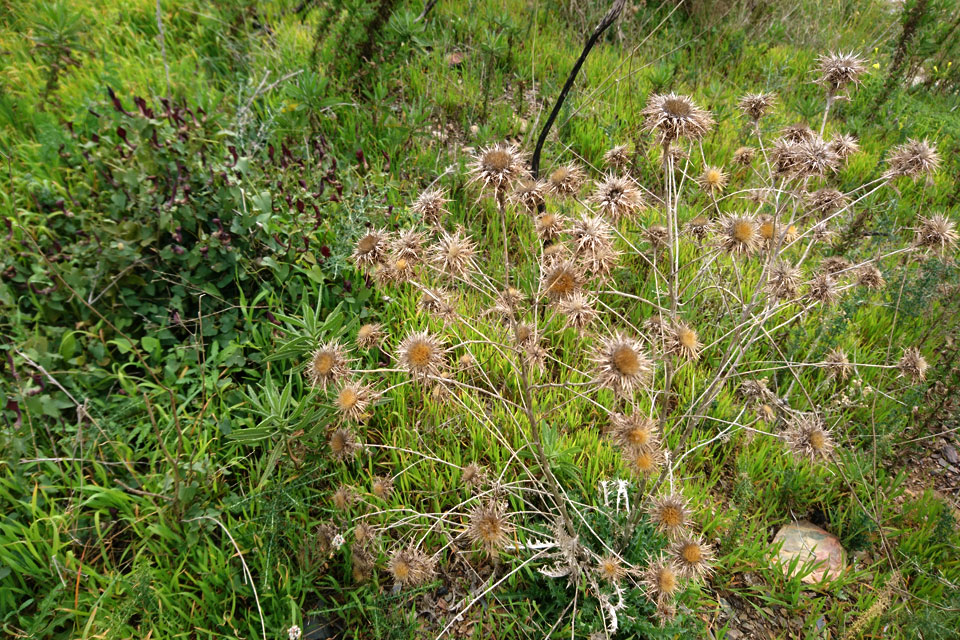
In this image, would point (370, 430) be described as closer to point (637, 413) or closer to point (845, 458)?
point (637, 413)

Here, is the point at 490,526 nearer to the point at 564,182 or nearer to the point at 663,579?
the point at 663,579

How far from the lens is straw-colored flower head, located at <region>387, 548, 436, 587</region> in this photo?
1.81 metres

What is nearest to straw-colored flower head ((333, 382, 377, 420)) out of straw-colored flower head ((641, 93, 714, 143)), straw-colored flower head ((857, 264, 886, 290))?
straw-colored flower head ((641, 93, 714, 143))

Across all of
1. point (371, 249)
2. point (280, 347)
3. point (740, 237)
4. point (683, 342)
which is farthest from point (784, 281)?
point (280, 347)

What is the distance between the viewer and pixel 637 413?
1642 millimetres

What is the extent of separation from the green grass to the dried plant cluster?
0.09 metres

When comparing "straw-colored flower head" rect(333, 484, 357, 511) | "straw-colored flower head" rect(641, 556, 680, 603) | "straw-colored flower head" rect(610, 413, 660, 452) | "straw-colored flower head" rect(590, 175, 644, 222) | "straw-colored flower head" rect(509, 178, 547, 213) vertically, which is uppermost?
"straw-colored flower head" rect(590, 175, 644, 222)

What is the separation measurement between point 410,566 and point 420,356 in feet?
2.54

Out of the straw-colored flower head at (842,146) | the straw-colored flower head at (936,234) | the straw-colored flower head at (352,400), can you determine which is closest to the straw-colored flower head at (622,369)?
the straw-colored flower head at (352,400)

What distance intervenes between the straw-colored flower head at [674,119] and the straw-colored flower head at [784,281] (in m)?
0.55

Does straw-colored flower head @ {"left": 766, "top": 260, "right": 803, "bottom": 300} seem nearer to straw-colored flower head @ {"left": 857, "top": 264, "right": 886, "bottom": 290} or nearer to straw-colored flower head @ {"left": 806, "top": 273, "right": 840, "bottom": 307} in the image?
straw-colored flower head @ {"left": 806, "top": 273, "right": 840, "bottom": 307}

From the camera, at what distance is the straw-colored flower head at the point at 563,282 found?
1626 mm

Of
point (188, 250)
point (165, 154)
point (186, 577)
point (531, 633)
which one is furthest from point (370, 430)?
point (165, 154)

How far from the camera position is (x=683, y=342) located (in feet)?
5.65
